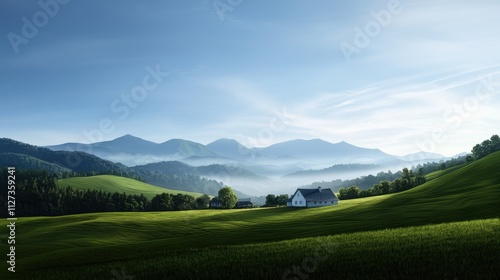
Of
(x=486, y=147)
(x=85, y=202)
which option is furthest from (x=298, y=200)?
(x=486, y=147)

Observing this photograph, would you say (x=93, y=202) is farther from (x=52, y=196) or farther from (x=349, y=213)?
(x=349, y=213)

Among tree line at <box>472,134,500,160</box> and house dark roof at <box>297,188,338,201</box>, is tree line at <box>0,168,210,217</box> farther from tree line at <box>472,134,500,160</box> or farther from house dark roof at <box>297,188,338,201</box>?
tree line at <box>472,134,500,160</box>

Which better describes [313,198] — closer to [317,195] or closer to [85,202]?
[317,195]

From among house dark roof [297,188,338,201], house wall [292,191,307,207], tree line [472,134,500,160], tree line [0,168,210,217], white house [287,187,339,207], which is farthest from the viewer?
tree line [472,134,500,160]

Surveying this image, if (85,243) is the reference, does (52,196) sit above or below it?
above

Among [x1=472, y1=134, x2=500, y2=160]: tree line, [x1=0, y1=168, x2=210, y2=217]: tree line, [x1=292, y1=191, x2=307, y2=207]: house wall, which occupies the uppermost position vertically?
[x1=472, y1=134, x2=500, y2=160]: tree line

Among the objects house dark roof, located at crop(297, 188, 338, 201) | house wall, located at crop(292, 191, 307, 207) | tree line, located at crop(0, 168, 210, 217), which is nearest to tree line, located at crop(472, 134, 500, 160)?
house dark roof, located at crop(297, 188, 338, 201)

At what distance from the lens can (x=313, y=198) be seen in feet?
466

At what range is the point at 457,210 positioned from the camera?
67125 millimetres

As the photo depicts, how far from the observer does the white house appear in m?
141

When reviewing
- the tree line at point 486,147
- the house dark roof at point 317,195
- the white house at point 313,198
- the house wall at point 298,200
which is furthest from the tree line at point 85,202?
the tree line at point 486,147

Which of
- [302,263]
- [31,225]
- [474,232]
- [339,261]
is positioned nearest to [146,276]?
[302,263]

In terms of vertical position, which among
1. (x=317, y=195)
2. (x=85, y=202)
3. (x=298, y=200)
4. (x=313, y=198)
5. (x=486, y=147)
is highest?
(x=486, y=147)

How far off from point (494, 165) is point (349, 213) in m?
46.6
